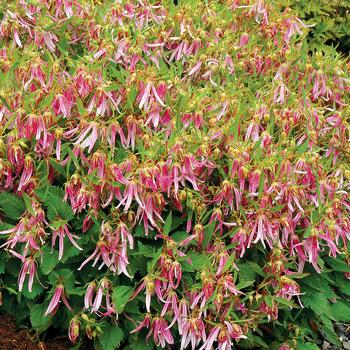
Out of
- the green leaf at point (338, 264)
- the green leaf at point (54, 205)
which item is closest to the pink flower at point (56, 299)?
the green leaf at point (54, 205)

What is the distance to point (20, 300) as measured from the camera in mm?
2695

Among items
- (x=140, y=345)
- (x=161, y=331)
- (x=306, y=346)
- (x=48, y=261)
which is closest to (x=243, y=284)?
(x=161, y=331)

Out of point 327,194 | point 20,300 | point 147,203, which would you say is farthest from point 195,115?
point 20,300

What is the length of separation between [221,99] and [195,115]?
7.4 inches

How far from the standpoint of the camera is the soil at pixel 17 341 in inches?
107

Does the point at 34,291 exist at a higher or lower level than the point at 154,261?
lower

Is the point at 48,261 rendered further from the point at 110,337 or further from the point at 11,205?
the point at 110,337

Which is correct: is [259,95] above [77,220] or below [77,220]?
above

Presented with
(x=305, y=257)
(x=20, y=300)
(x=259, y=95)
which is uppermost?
(x=259, y=95)

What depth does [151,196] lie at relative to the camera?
8.18ft

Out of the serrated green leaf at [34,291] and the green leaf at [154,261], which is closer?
the green leaf at [154,261]

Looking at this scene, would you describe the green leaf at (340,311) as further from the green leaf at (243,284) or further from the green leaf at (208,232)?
the green leaf at (208,232)

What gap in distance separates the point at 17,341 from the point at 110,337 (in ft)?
1.27

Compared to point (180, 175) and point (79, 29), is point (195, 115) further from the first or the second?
point (79, 29)
